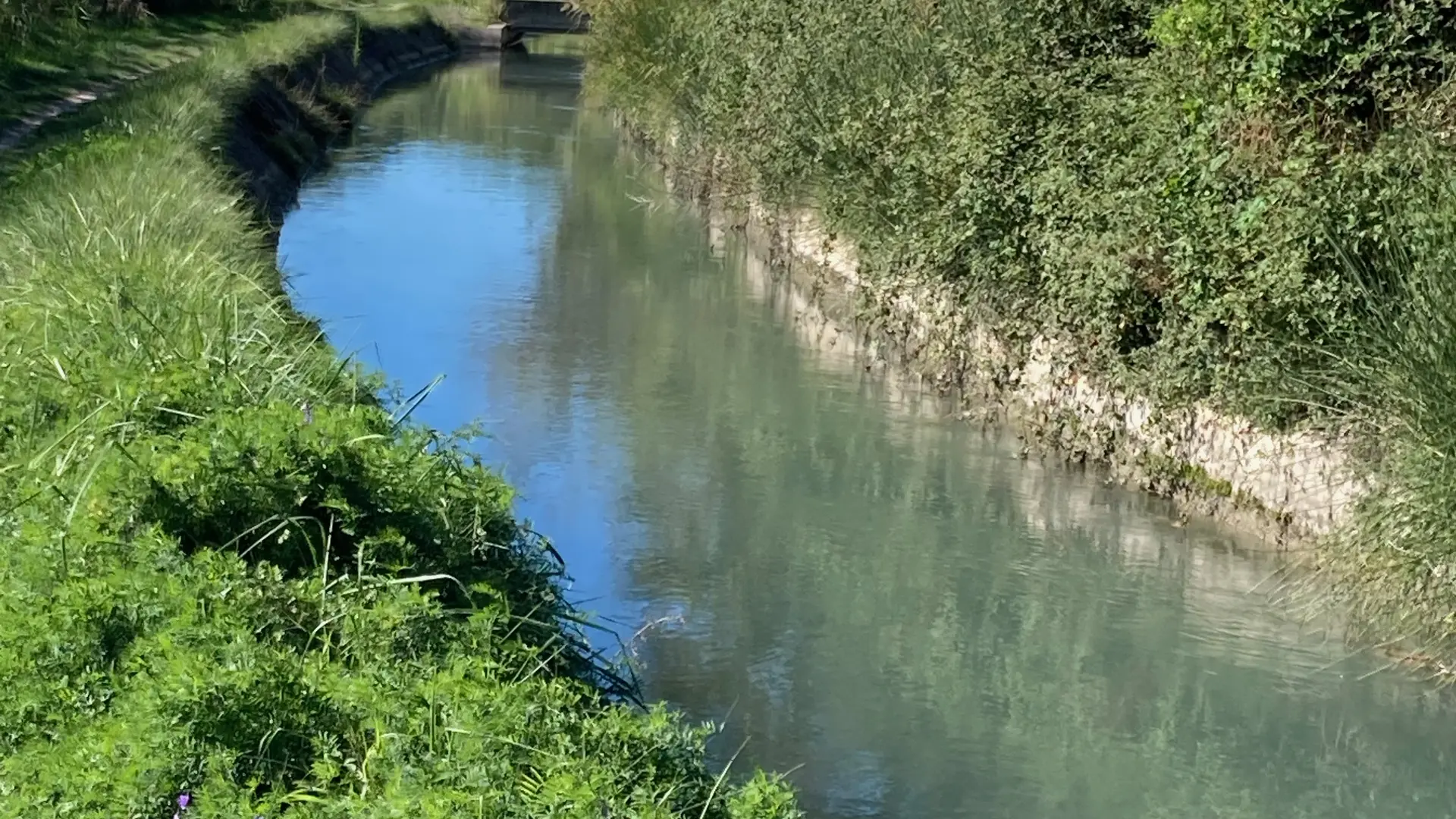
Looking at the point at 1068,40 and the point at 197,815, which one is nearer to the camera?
the point at 197,815

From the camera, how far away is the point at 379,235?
19.1m

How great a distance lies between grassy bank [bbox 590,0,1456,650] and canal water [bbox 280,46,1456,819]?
77cm

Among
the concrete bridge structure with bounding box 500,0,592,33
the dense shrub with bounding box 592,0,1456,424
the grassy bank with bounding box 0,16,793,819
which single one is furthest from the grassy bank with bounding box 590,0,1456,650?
the concrete bridge structure with bounding box 500,0,592,33

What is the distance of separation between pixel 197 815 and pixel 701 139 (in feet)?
57.8

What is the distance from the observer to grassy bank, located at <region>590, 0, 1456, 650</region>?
8.34 m

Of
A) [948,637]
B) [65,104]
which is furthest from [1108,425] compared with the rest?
[65,104]

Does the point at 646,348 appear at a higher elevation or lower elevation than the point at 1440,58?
lower

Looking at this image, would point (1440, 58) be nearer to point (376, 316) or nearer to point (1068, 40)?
point (1068, 40)

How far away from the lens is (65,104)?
65.4 ft

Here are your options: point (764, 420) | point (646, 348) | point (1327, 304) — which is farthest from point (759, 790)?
point (646, 348)

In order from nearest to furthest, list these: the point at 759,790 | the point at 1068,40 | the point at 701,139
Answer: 1. the point at 759,790
2. the point at 1068,40
3. the point at 701,139

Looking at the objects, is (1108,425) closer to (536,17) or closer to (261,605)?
(261,605)

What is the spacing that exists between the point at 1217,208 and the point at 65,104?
1433 cm

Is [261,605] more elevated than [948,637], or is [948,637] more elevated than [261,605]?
[261,605]
